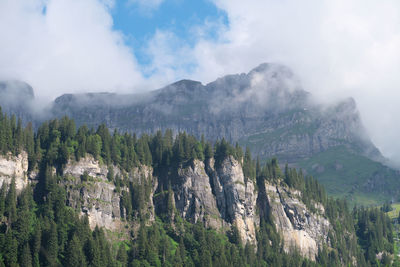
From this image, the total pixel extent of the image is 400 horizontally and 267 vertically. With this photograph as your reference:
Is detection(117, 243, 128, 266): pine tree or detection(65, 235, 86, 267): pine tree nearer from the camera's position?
detection(65, 235, 86, 267): pine tree

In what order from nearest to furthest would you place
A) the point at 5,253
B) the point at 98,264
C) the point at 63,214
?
the point at 5,253
the point at 98,264
the point at 63,214

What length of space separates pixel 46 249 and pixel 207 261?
60.7 metres

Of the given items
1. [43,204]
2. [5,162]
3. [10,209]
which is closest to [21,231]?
[10,209]

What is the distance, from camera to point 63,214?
188 m

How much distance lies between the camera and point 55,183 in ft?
652

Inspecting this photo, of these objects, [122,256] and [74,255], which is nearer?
[74,255]

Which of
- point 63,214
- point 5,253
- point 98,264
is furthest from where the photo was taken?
point 63,214

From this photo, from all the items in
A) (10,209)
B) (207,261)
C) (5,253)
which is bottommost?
(207,261)

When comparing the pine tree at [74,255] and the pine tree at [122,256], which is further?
the pine tree at [122,256]

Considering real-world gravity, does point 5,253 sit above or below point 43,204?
below

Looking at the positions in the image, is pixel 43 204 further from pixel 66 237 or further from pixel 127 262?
pixel 127 262

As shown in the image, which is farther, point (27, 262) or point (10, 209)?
point (10, 209)

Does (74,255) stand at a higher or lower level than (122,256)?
higher

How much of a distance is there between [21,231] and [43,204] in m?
23.1
